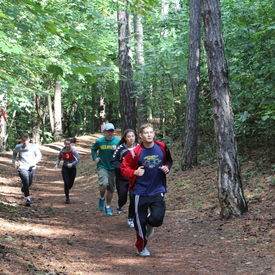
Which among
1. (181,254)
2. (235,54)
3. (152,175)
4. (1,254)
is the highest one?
(235,54)

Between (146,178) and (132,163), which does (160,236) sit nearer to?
(146,178)

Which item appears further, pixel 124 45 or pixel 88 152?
pixel 88 152

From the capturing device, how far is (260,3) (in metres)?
9.44

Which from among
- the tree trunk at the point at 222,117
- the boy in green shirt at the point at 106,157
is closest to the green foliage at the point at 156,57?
the tree trunk at the point at 222,117

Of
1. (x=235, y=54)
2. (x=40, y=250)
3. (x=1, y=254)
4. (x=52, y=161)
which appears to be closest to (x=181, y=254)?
(x=40, y=250)

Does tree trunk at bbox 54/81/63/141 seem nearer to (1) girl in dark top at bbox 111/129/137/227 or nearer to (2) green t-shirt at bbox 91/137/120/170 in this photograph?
(2) green t-shirt at bbox 91/137/120/170

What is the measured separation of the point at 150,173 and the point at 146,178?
10 centimetres

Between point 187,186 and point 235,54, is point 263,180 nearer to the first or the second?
point 187,186

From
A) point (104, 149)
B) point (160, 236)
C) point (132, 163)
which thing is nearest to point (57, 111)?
point (104, 149)

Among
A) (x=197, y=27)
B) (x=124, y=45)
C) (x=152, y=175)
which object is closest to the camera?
(x=152, y=175)

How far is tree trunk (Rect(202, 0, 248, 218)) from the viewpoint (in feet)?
24.6

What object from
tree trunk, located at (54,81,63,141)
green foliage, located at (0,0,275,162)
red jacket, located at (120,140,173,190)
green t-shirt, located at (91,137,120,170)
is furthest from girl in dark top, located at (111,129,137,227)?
tree trunk, located at (54,81,63,141)

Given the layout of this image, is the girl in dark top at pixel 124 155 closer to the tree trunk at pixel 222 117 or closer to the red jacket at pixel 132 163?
the red jacket at pixel 132 163

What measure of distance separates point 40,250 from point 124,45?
1114 centimetres
